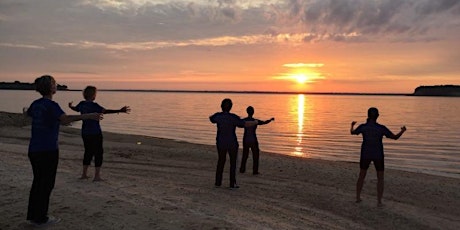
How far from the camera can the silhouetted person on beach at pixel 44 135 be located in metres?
5.66

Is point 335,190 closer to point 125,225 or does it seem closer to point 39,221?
point 125,225

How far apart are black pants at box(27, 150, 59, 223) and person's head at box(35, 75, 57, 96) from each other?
858 mm

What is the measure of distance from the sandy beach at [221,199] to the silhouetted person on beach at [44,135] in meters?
0.67

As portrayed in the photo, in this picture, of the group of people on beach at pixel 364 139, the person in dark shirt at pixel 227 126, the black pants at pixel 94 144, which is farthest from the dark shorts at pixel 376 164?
the black pants at pixel 94 144

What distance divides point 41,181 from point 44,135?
68 cm

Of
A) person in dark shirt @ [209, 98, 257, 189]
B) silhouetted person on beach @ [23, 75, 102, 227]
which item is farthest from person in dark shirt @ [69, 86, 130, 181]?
silhouetted person on beach @ [23, 75, 102, 227]

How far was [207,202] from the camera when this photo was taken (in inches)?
Result: 326

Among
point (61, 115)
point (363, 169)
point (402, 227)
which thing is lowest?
point (402, 227)

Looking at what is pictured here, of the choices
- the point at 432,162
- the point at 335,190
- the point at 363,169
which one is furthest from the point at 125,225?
the point at 432,162

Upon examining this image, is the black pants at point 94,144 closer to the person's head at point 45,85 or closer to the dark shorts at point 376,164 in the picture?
the person's head at point 45,85

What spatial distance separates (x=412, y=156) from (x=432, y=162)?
6.79ft

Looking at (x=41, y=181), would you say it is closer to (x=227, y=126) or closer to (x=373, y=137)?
(x=227, y=126)

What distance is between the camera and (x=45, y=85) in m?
5.74

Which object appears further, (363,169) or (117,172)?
(117,172)
